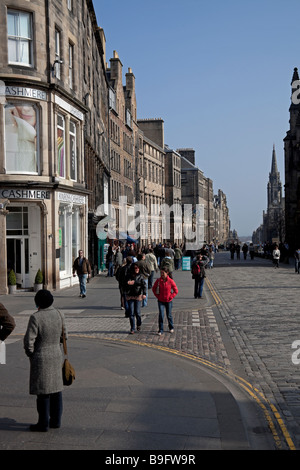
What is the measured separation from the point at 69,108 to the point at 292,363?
763 inches

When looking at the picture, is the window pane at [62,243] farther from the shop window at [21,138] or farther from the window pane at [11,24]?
the window pane at [11,24]

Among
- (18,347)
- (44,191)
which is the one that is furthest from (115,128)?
(18,347)

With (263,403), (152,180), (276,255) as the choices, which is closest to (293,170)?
(152,180)

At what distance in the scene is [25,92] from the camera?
2341 centimetres

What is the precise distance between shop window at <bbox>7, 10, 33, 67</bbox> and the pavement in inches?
487

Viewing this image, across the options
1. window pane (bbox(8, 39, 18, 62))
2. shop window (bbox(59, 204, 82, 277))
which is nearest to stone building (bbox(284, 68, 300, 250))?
shop window (bbox(59, 204, 82, 277))

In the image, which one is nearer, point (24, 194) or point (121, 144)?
point (24, 194)

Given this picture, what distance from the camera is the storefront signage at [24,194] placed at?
23250mm

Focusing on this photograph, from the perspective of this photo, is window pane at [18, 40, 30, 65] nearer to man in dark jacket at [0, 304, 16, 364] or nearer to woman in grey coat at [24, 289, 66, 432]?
man in dark jacket at [0, 304, 16, 364]

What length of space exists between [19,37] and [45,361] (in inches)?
762

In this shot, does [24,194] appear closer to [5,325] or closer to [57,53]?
[57,53]

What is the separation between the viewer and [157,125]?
92.0 metres

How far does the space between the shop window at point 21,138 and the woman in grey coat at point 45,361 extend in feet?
57.1
